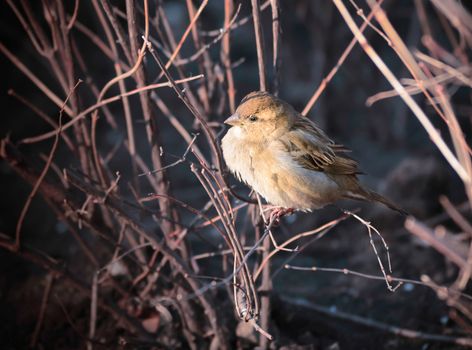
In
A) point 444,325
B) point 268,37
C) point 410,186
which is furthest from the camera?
point 268,37

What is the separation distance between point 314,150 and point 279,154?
28 cm

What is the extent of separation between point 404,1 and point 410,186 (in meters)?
4.13

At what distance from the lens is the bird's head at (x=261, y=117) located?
3.25 metres

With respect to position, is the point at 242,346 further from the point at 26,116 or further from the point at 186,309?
the point at 26,116

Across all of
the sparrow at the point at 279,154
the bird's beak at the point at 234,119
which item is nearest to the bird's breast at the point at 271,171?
the sparrow at the point at 279,154

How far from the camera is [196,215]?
3.92 m

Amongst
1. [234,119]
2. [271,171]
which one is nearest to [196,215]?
[271,171]

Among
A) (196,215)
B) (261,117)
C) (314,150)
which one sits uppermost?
(261,117)

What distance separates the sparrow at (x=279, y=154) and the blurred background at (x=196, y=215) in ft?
0.45

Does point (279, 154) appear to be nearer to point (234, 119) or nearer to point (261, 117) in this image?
point (261, 117)

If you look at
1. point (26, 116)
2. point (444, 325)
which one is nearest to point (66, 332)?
point (444, 325)

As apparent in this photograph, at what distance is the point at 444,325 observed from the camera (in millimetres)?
4094

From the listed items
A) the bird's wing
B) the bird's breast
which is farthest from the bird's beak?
the bird's wing

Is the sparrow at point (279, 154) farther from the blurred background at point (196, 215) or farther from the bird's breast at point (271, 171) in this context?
the blurred background at point (196, 215)
